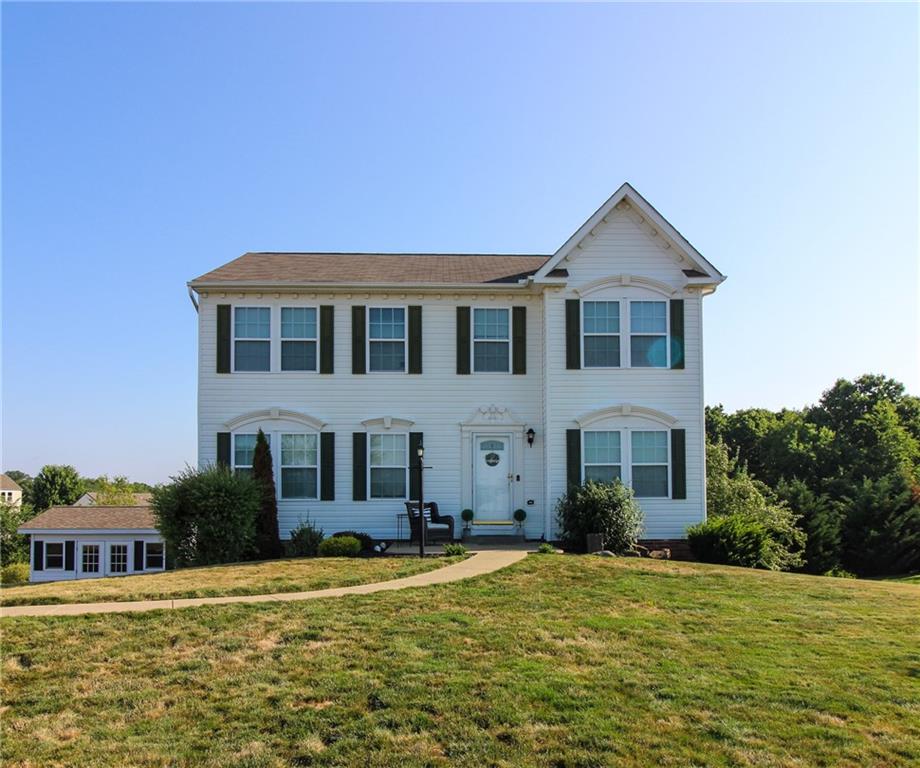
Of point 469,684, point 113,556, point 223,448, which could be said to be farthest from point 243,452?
point 113,556

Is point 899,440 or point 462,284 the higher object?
point 462,284

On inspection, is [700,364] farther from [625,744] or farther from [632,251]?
[625,744]

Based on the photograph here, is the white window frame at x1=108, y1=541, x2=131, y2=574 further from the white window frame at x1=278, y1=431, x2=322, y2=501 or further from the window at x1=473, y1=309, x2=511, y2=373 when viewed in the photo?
the window at x1=473, y1=309, x2=511, y2=373

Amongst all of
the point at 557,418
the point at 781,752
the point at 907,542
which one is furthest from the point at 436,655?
the point at 907,542

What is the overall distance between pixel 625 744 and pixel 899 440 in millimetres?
38041

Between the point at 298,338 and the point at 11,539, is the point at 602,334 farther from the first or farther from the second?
the point at 11,539

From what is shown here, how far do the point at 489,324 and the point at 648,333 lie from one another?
3.80 meters

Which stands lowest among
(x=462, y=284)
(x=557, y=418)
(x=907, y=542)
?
(x=907, y=542)

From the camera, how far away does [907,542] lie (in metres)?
24.1

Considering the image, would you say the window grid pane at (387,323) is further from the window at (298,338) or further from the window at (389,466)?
the window at (389,466)

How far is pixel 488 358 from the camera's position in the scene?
1794 centimetres

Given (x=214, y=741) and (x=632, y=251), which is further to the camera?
(x=632, y=251)

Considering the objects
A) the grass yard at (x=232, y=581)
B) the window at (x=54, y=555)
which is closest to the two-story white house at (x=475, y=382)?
the grass yard at (x=232, y=581)

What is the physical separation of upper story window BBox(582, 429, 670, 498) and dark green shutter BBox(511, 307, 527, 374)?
89.5 inches
